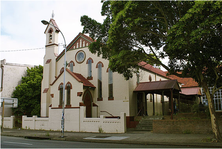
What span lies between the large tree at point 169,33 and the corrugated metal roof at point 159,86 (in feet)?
16.8

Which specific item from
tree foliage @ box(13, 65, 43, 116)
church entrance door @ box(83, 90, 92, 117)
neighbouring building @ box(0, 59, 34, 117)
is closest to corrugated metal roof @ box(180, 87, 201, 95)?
church entrance door @ box(83, 90, 92, 117)

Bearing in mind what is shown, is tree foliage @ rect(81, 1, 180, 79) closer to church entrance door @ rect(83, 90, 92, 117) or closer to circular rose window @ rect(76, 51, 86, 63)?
church entrance door @ rect(83, 90, 92, 117)

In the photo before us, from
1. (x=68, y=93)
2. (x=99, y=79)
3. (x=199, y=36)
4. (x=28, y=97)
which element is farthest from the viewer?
(x=28, y=97)

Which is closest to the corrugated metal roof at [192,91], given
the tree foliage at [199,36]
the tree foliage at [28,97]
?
the tree foliage at [199,36]

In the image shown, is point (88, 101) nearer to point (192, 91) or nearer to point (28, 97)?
point (28, 97)

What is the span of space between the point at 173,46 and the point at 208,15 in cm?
246

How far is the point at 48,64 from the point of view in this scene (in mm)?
29000

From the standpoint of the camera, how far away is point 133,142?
563 inches

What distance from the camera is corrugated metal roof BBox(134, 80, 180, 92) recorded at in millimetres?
22156

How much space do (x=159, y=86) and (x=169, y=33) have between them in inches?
448

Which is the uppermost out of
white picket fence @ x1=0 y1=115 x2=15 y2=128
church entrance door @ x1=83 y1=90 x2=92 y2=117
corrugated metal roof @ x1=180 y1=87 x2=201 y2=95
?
corrugated metal roof @ x1=180 y1=87 x2=201 y2=95

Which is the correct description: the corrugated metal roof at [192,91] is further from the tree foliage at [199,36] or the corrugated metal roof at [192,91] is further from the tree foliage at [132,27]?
the tree foliage at [199,36]

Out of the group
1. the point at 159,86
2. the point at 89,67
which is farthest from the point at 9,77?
the point at 159,86

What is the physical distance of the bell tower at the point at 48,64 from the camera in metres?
27.9
